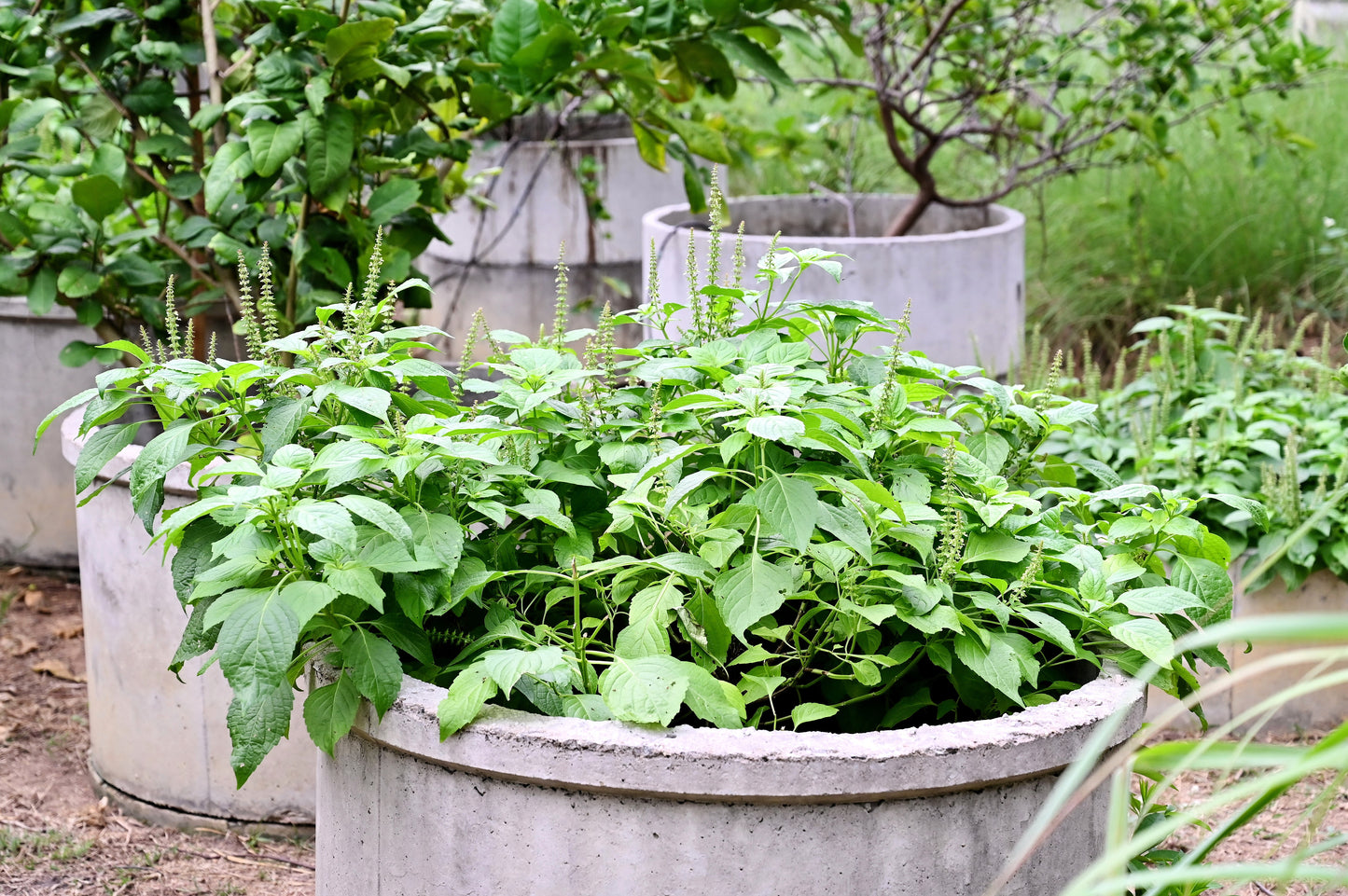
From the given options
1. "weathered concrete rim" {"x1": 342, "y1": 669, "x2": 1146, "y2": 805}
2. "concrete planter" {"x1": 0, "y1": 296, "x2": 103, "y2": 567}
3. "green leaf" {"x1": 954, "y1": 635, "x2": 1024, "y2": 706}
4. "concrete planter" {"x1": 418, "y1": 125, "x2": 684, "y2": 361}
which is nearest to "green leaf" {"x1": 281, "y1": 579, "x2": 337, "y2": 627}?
"weathered concrete rim" {"x1": 342, "y1": 669, "x2": 1146, "y2": 805}

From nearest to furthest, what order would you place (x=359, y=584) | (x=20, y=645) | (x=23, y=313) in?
1. (x=359, y=584)
2. (x=20, y=645)
3. (x=23, y=313)

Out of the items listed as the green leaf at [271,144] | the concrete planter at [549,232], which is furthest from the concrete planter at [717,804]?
the concrete planter at [549,232]

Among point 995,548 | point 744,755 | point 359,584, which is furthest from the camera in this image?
point 995,548

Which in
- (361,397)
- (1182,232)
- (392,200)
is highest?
(392,200)

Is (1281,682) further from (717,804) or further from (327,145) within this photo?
(327,145)

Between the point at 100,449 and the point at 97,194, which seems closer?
the point at 100,449

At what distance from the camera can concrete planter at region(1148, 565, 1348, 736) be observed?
3.00 meters

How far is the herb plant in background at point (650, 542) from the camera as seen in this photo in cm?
151

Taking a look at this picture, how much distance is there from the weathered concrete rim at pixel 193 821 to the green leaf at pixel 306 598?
49.1 inches

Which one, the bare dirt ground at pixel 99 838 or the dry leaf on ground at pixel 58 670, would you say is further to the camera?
the dry leaf on ground at pixel 58 670

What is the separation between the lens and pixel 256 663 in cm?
145

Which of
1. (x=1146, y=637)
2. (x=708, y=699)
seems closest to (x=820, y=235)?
(x=1146, y=637)

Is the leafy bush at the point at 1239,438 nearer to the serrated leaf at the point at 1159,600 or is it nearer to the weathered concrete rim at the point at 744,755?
the serrated leaf at the point at 1159,600

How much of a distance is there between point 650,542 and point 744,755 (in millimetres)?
432
